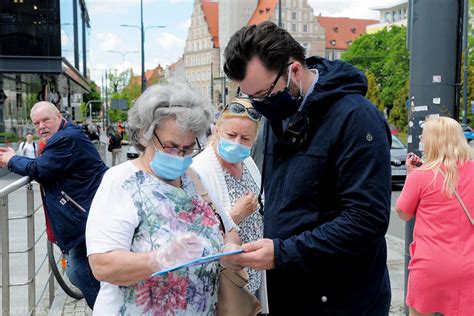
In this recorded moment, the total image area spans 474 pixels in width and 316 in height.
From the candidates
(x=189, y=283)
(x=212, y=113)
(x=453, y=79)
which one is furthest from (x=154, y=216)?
(x=453, y=79)

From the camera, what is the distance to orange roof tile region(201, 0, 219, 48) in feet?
407

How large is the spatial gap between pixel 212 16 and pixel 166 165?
13010 cm

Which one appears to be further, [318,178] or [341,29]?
[341,29]

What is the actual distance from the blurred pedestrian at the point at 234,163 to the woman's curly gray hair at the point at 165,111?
1081 mm

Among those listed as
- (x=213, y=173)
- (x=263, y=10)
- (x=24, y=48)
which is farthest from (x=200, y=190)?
(x=263, y=10)

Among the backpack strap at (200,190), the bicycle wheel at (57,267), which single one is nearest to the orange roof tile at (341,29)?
the bicycle wheel at (57,267)

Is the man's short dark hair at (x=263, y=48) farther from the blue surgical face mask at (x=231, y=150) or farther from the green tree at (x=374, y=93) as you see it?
the green tree at (x=374, y=93)

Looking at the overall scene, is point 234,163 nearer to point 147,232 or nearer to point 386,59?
point 147,232

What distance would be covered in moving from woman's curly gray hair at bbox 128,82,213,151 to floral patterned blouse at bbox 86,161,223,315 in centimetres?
16

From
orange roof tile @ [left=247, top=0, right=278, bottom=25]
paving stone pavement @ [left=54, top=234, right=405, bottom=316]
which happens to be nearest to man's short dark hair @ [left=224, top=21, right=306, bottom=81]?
paving stone pavement @ [left=54, top=234, right=405, bottom=316]

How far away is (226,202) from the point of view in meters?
3.37

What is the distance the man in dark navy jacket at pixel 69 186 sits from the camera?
4383 mm

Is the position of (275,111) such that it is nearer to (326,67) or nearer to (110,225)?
(326,67)

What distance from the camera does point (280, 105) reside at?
86.0 inches
